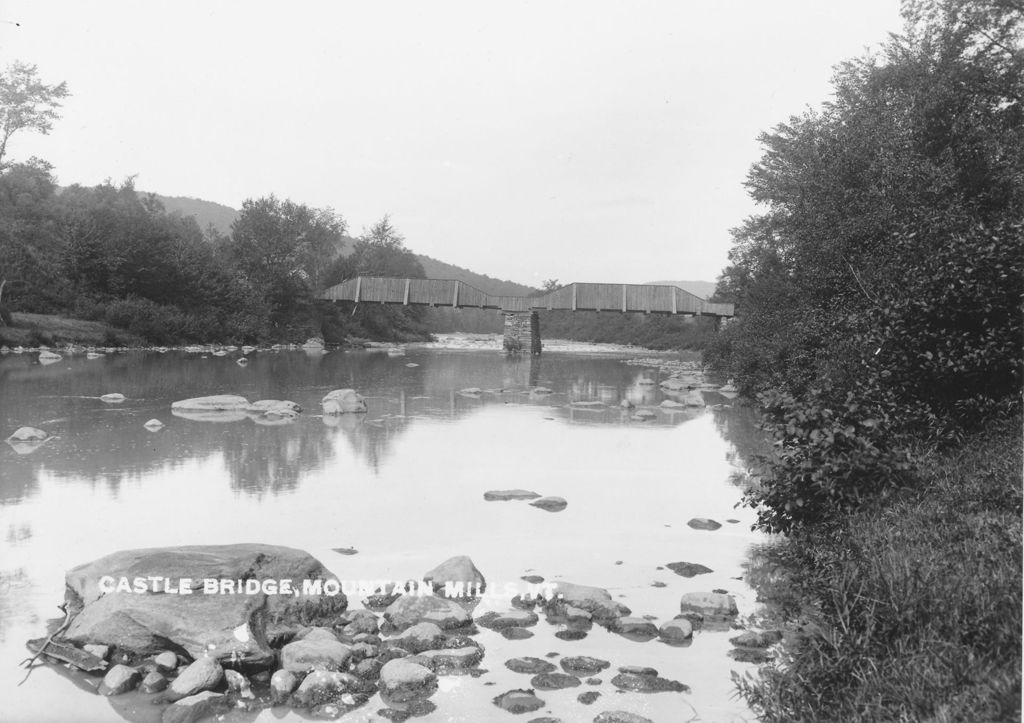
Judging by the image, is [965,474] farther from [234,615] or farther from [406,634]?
[234,615]

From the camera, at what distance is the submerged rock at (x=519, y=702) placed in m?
4.82

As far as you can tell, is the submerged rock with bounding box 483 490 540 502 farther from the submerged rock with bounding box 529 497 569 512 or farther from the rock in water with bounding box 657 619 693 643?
the rock in water with bounding box 657 619 693 643

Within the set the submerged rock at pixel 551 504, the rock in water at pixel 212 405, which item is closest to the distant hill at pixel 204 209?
the rock in water at pixel 212 405

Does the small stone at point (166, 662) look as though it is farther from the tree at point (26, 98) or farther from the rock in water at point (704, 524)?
the tree at point (26, 98)

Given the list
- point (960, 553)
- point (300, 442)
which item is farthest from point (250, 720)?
point (300, 442)

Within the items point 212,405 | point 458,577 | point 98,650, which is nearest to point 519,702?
point 458,577

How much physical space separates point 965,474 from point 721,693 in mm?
3130

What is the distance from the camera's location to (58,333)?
3997 cm

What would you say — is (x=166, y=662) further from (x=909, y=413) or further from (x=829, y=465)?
(x=909, y=413)

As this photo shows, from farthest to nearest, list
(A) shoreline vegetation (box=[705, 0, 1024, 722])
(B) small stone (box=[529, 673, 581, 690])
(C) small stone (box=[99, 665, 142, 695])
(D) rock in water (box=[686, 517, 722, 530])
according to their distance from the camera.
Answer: (D) rock in water (box=[686, 517, 722, 530]) → (B) small stone (box=[529, 673, 581, 690]) → (C) small stone (box=[99, 665, 142, 695]) → (A) shoreline vegetation (box=[705, 0, 1024, 722])

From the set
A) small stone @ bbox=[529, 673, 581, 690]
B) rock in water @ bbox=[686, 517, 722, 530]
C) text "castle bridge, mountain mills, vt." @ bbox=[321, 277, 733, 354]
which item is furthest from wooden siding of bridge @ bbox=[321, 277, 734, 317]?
small stone @ bbox=[529, 673, 581, 690]

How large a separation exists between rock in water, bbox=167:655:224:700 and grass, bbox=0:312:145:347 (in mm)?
38108

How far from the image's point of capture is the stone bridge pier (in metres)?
55.9

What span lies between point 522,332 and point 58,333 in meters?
28.3
